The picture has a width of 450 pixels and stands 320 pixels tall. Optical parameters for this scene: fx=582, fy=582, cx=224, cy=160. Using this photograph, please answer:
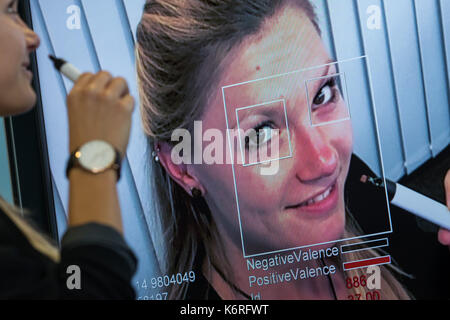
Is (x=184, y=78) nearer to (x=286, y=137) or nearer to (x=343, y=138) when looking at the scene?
(x=286, y=137)

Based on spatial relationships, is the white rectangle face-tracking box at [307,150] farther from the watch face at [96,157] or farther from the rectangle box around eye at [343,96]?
the watch face at [96,157]

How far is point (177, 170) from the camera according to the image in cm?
127

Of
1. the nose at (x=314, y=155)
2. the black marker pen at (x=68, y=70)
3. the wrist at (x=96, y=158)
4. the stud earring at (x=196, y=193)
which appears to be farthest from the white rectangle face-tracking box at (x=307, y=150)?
the wrist at (x=96, y=158)

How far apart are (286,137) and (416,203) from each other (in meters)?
0.29

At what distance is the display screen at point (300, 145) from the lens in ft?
3.81

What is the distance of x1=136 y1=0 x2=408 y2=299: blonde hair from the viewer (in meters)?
1.21

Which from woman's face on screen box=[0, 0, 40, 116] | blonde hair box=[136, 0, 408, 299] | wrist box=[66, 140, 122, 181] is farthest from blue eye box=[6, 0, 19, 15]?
blonde hair box=[136, 0, 408, 299]

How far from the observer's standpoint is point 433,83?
3.81ft

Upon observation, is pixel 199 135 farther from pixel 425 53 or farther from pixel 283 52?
pixel 425 53

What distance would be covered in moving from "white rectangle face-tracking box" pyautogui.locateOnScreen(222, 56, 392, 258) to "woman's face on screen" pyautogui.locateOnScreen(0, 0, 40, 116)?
671mm

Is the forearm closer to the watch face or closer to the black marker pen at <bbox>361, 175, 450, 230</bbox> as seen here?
the watch face

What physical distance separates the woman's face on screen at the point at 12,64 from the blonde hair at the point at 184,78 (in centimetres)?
66

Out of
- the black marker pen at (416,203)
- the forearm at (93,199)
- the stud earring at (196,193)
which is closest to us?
the forearm at (93,199)
